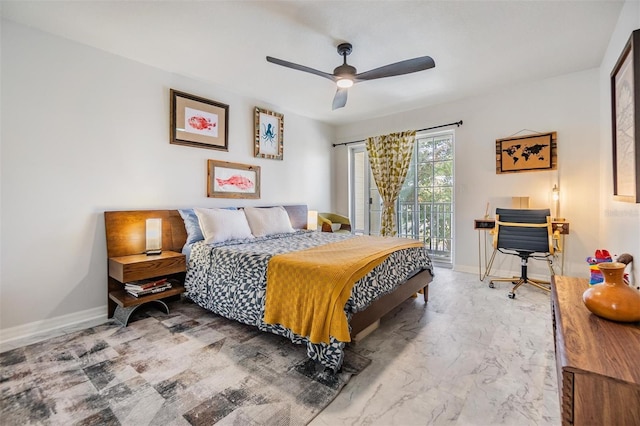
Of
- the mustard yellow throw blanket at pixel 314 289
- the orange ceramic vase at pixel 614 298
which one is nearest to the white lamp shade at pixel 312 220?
the mustard yellow throw blanket at pixel 314 289

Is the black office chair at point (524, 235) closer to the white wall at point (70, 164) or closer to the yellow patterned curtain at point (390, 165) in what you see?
the yellow patterned curtain at point (390, 165)

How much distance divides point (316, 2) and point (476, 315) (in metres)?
3.00

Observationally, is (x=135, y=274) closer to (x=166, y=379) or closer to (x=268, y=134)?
(x=166, y=379)

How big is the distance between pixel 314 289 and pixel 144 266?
1.72m

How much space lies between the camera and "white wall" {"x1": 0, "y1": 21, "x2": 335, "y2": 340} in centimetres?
234

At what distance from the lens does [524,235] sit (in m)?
3.30

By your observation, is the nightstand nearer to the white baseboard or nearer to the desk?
the white baseboard

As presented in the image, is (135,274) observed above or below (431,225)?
below

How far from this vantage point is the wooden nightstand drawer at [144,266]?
2.50 metres

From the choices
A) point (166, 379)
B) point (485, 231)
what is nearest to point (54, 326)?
point (166, 379)

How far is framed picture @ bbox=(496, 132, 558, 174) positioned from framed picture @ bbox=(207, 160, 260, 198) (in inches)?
134

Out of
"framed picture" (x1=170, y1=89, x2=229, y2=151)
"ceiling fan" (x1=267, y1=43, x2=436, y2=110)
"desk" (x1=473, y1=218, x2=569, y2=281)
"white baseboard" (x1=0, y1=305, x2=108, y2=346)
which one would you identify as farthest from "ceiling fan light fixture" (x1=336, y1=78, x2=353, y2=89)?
"white baseboard" (x1=0, y1=305, x2=108, y2=346)

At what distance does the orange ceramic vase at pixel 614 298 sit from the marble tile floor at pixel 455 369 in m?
0.64

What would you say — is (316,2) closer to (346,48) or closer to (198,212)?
(346,48)
